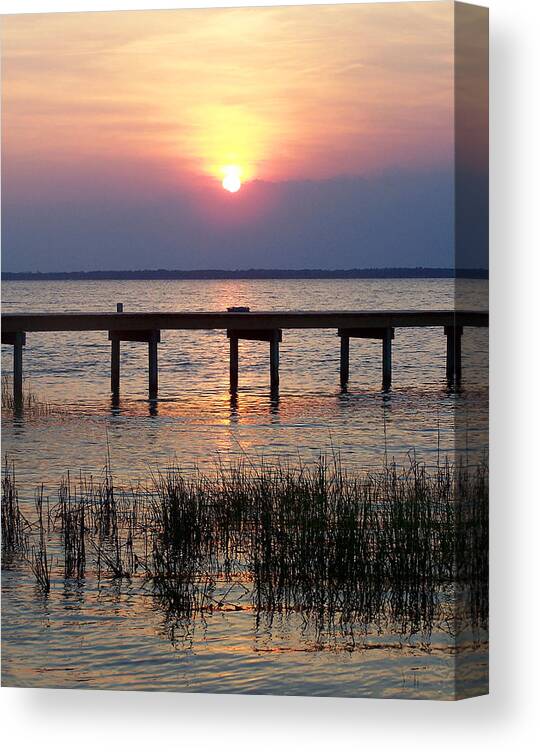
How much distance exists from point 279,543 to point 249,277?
1.16 metres

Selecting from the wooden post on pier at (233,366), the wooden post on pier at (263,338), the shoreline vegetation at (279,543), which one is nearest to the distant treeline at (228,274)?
the shoreline vegetation at (279,543)

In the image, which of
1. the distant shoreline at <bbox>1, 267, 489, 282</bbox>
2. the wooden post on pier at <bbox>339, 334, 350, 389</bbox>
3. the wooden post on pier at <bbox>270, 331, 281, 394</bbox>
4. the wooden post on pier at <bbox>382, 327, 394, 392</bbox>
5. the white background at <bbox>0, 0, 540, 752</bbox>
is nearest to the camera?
the white background at <bbox>0, 0, 540, 752</bbox>

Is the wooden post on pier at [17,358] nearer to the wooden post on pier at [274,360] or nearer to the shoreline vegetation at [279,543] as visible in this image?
the shoreline vegetation at [279,543]

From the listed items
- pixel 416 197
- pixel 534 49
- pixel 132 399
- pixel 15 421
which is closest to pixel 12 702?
pixel 15 421

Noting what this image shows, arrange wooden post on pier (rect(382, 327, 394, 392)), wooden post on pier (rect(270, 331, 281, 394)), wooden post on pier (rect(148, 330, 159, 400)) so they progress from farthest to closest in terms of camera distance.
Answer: wooden post on pier (rect(148, 330, 159, 400)), wooden post on pier (rect(270, 331, 281, 394)), wooden post on pier (rect(382, 327, 394, 392))

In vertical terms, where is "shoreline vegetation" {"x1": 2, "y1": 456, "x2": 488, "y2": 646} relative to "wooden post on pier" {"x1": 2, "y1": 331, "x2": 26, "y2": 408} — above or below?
below

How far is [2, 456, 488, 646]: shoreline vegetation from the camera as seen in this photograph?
5.05m

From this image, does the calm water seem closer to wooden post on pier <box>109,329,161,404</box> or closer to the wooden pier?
the wooden pier

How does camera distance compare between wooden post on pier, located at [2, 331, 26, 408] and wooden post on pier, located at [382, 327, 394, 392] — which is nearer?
wooden post on pier, located at [2, 331, 26, 408]

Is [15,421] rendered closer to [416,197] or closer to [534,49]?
Answer: [416,197]

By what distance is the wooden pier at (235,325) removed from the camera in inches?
261

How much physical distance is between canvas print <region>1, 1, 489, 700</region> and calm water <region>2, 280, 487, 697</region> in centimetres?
1

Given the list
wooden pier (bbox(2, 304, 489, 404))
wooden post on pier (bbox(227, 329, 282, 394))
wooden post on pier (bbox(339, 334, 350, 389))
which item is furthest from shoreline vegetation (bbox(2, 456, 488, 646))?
wooden post on pier (bbox(339, 334, 350, 389))

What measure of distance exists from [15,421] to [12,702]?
53.5 inches
